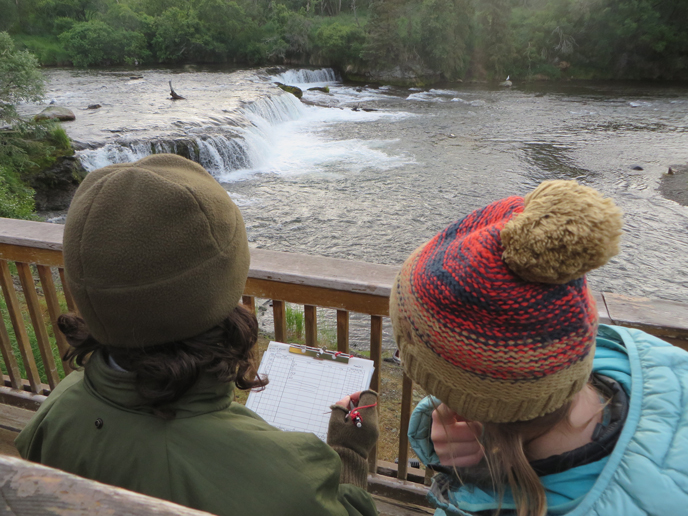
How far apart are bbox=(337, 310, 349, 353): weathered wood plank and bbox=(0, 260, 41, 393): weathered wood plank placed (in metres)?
1.70

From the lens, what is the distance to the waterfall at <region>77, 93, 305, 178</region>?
35.9ft

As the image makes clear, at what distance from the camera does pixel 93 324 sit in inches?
39.9

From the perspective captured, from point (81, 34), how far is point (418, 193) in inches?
1277

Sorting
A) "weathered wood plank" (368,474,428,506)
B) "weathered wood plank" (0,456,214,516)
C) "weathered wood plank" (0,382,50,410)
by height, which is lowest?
"weathered wood plank" (368,474,428,506)

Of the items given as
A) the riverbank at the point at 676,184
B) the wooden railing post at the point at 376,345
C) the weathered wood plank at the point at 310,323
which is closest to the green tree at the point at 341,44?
the riverbank at the point at 676,184

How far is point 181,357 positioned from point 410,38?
3518 centimetres

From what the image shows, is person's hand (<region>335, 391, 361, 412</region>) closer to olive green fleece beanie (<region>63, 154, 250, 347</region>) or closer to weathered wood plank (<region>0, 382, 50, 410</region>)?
olive green fleece beanie (<region>63, 154, 250, 347</region>)

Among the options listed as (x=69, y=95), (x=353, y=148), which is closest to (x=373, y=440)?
(x=353, y=148)

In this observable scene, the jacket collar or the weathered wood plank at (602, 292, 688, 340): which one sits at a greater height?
the jacket collar

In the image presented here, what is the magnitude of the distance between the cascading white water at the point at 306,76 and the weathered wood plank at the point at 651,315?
24.8 m

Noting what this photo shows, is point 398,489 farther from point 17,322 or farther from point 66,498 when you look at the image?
point 17,322

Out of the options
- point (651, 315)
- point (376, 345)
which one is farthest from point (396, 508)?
point (651, 315)

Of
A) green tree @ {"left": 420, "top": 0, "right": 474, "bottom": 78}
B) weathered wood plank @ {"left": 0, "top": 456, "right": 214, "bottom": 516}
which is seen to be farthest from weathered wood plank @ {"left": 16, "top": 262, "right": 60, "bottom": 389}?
green tree @ {"left": 420, "top": 0, "right": 474, "bottom": 78}

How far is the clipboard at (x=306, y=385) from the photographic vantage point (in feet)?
5.37
